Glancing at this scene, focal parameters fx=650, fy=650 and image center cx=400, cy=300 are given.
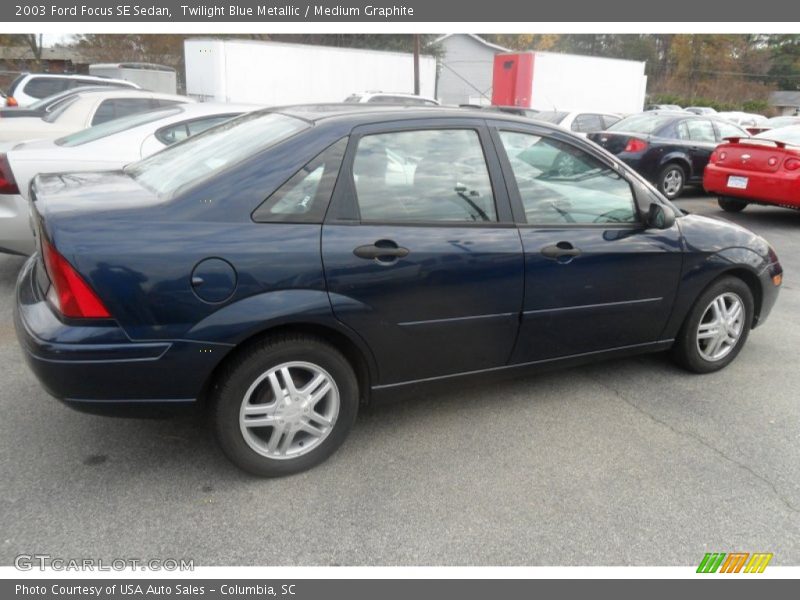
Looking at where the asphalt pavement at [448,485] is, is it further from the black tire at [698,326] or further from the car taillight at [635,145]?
the car taillight at [635,145]

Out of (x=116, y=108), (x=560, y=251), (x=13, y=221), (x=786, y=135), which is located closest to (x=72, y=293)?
(x=560, y=251)

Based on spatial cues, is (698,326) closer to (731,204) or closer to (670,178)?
(731,204)

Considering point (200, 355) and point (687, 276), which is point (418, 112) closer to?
point (200, 355)

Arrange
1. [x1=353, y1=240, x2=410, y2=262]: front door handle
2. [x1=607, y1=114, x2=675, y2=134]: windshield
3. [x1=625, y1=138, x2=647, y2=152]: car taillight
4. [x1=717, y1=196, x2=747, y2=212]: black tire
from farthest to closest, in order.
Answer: [x1=607, y1=114, x2=675, y2=134]: windshield → [x1=625, y1=138, x2=647, y2=152]: car taillight → [x1=717, y1=196, x2=747, y2=212]: black tire → [x1=353, y1=240, x2=410, y2=262]: front door handle

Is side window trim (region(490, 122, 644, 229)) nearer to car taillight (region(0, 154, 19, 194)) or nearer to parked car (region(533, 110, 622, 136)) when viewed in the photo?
car taillight (region(0, 154, 19, 194))

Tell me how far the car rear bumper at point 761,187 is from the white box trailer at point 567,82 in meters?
11.9

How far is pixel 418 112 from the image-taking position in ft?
10.4

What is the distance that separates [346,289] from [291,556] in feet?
3.50

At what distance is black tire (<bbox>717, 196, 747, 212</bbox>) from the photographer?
1001 centimetres

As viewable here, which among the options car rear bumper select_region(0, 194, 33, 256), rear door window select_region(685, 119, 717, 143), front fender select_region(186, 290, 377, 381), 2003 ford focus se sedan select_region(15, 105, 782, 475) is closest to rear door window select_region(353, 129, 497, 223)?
2003 ford focus se sedan select_region(15, 105, 782, 475)

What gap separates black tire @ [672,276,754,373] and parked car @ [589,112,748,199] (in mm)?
7059

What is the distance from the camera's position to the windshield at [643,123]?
11188 millimetres

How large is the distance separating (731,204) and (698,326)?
7250 mm

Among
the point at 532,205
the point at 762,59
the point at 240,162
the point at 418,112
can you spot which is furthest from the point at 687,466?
the point at 762,59
